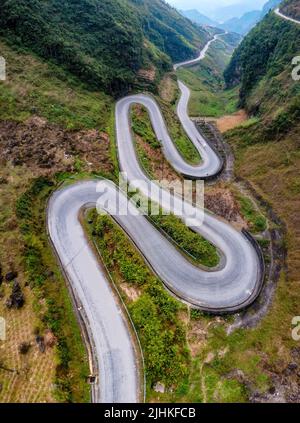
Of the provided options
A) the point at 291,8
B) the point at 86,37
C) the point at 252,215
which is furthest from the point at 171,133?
the point at 291,8

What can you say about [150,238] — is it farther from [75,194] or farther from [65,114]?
[65,114]

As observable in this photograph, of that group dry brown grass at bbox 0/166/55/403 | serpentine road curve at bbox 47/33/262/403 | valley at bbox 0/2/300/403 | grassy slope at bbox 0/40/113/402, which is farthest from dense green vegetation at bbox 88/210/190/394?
dry brown grass at bbox 0/166/55/403

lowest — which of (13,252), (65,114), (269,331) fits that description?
(269,331)

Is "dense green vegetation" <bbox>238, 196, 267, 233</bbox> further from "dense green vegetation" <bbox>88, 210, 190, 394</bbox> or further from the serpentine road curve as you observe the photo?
"dense green vegetation" <bbox>88, 210, 190, 394</bbox>
